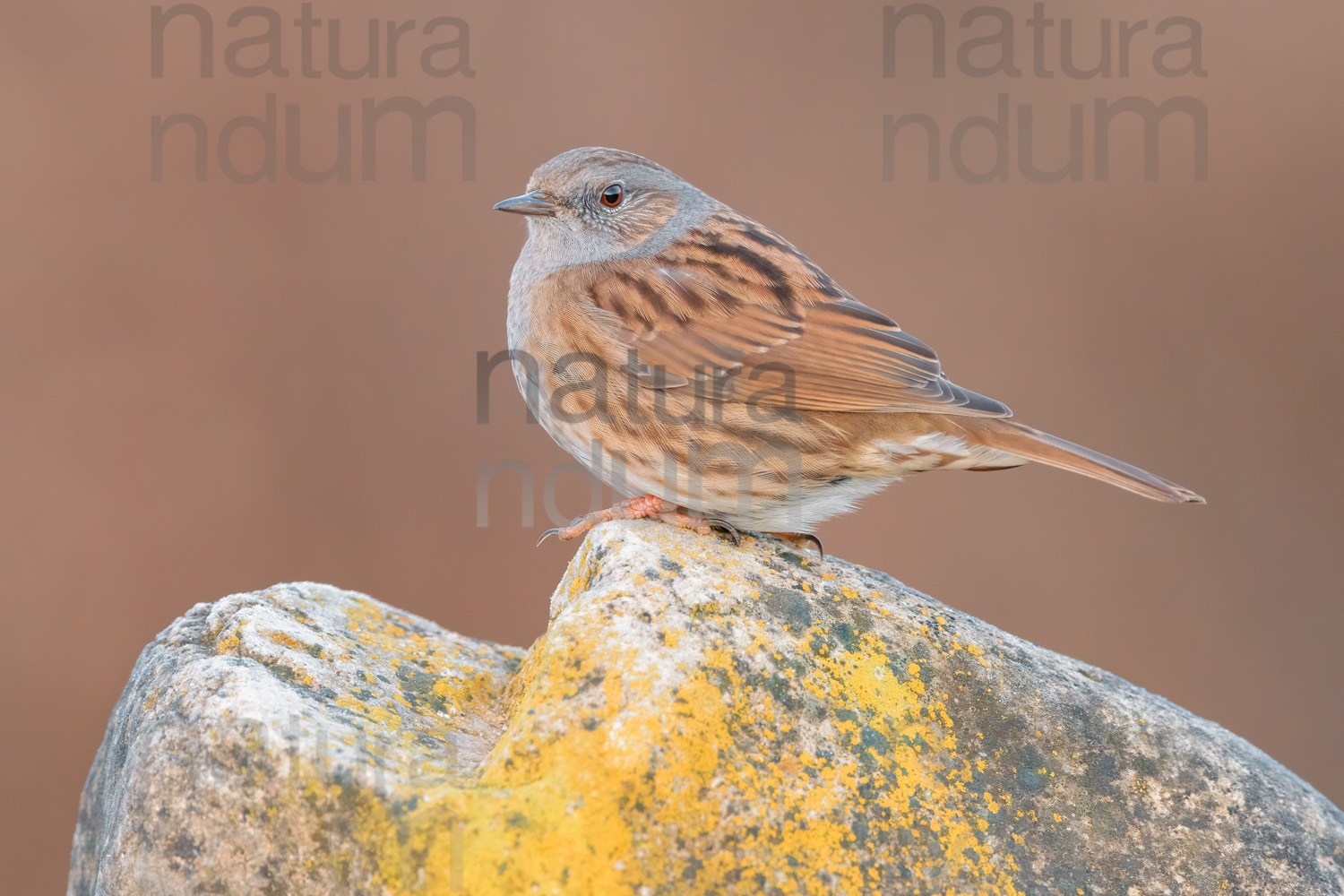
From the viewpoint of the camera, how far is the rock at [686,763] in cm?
222

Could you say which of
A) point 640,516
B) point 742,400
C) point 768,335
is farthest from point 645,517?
point 768,335

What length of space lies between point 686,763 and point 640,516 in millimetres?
1347

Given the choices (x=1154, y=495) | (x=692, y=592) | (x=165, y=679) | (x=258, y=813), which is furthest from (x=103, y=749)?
(x=1154, y=495)

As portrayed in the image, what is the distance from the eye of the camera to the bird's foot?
3.51m

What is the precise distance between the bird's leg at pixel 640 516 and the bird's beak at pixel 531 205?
1.29 metres

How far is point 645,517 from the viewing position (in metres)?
3.61

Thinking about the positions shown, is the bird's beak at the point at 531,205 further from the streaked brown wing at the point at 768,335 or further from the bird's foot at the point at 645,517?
the bird's foot at the point at 645,517

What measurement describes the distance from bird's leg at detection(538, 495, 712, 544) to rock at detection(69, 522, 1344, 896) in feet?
1.08

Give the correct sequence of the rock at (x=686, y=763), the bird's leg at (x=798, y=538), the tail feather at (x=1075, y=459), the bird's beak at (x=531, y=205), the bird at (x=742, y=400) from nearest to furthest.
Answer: the rock at (x=686, y=763), the tail feather at (x=1075, y=459), the bird at (x=742, y=400), the bird's leg at (x=798, y=538), the bird's beak at (x=531, y=205)

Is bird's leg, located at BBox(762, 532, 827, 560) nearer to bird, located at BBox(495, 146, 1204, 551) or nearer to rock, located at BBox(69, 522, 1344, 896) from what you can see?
bird, located at BBox(495, 146, 1204, 551)

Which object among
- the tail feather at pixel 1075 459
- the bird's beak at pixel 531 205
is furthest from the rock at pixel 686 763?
A: the bird's beak at pixel 531 205

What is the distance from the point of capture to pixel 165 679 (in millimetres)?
2607

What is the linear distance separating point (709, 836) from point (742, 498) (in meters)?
1.33

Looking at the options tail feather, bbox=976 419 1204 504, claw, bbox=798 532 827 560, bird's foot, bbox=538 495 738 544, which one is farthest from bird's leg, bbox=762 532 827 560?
tail feather, bbox=976 419 1204 504
